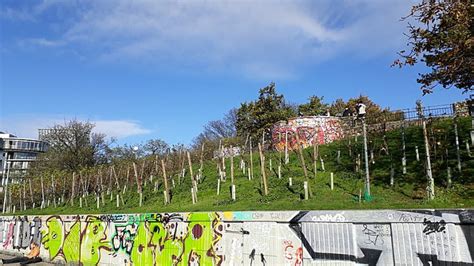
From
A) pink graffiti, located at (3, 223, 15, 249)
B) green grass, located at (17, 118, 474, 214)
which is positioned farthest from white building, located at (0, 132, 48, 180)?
green grass, located at (17, 118, 474, 214)

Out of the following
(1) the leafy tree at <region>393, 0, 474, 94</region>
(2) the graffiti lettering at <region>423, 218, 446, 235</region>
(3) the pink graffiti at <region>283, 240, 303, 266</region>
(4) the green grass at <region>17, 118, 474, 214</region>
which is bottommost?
(3) the pink graffiti at <region>283, 240, 303, 266</region>

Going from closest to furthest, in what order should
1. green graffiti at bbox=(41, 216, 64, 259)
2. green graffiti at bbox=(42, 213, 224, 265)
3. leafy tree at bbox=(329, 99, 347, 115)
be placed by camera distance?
green graffiti at bbox=(42, 213, 224, 265) < green graffiti at bbox=(41, 216, 64, 259) < leafy tree at bbox=(329, 99, 347, 115)

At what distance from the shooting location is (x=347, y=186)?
1379 cm

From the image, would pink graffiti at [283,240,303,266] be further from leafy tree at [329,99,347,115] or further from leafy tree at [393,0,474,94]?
leafy tree at [329,99,347,115]

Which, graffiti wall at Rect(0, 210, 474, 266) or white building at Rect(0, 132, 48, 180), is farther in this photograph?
white building at Rect(0, 132, 48, 180)

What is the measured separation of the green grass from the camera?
36.5ft

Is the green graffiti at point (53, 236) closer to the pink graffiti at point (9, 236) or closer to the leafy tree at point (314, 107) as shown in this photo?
the pink graffiti at point (9, 236)

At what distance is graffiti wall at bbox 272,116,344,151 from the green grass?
6.36 meters

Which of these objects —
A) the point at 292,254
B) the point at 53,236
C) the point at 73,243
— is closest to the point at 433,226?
the point at 292,254

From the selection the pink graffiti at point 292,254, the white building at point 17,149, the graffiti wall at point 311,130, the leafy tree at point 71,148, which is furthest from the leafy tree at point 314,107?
the white building at point 17,149

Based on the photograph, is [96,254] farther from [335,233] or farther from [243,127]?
[243,127]

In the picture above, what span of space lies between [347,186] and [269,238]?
5.68 meters

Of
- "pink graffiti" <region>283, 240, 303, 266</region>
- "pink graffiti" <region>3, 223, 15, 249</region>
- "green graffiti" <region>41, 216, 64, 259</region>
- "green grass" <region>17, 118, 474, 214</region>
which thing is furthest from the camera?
"pink graffiti" <region>3, 223, 15, 249</region>

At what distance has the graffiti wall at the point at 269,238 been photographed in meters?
6.82
